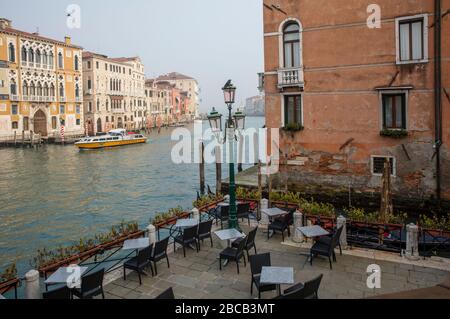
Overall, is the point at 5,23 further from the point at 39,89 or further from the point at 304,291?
the point at 304,291

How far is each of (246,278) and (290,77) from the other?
11.2 metres

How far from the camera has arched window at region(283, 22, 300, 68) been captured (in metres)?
16.6

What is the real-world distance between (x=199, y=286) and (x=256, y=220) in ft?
15.8

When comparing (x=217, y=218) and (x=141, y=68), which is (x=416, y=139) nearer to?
(x=217, y=218)

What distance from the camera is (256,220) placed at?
1155 cm

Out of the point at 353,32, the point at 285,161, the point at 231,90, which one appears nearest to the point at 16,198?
the point at 285,161

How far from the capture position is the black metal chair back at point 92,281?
611 centimetres

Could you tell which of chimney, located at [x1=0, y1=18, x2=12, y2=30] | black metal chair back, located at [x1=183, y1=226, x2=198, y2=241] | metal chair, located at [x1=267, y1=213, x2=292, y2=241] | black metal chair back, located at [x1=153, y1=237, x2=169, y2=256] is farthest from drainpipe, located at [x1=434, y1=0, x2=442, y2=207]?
chimney, located at [x1=0, y1=18, x2=12, y2=30]

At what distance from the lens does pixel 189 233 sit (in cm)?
865

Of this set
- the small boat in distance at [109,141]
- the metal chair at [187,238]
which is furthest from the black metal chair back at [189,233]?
the small boat in distance at [109,141]

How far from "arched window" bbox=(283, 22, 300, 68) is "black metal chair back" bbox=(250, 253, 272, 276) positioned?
1167cm

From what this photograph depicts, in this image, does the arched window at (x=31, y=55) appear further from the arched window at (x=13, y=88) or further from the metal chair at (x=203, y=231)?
the metal chair at (x=203, y=231)

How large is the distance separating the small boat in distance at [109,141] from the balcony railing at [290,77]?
110 feet

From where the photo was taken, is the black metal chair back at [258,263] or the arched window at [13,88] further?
the arched window at [13,88]
